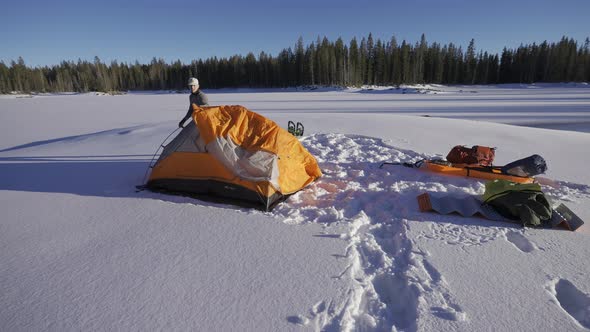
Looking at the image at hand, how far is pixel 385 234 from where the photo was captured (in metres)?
3.05

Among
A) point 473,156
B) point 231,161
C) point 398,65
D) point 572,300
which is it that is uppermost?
point 398,65

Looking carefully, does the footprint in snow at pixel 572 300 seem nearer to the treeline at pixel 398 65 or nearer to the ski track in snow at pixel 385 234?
the ski track in snow at pixel 385 234

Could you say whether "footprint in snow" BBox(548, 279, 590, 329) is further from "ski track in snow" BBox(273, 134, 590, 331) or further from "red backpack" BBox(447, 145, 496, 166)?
"red backpack" BBox(447, 145, 496, 166)

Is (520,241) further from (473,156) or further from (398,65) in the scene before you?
(398,65)

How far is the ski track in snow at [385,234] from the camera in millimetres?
Result: 1990

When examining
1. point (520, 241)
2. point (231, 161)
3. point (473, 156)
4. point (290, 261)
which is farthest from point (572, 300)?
point (231, 161)

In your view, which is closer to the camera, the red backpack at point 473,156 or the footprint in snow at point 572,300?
the footprint in snow at point 572,300

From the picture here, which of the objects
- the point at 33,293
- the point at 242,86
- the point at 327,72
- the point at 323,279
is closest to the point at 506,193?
the point at 323,279

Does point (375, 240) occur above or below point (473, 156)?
below

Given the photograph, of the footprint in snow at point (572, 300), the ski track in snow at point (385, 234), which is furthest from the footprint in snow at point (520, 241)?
the footprint in snow at point (572, 300)

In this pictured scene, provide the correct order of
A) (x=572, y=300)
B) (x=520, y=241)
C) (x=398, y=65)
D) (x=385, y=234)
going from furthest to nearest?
1. (x=398, y=65)
2. (x=385, y=234)
3. (x=520, y=241)
4. (x=572, y=300)

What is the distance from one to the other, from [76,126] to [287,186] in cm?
1222

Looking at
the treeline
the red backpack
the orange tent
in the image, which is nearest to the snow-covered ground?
the orange tent

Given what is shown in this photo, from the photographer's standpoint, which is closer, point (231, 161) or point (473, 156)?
point (231, 161)
